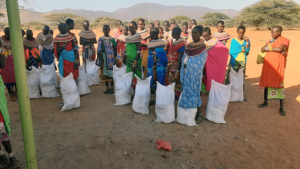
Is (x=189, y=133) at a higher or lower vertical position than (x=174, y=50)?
lower

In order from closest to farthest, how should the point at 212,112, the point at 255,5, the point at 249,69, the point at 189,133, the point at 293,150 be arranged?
the point at 293,150 → the point at 189,133 → the point at 212,112 → the point at 249,69 → the point at 255,5

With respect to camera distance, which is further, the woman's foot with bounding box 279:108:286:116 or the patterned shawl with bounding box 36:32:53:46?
the patterned shawl with bounding box 36:32:53:46

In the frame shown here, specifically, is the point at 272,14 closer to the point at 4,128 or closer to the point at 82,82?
the point at 82,82

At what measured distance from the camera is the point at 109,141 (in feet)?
10.9

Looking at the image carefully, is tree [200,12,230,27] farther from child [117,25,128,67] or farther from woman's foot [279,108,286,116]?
woman's foot [279,108,286,116]

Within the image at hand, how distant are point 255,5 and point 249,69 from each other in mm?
21453

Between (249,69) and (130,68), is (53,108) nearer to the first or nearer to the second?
(130,68)

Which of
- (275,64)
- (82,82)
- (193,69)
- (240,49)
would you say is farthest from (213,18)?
(193,69)

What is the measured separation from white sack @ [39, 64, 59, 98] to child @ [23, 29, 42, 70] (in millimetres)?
500

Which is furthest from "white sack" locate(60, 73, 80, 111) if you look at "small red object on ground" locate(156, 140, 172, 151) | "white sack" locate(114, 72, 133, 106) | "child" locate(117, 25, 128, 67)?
"small red object on ground" locate(156, 140, 172, 151)

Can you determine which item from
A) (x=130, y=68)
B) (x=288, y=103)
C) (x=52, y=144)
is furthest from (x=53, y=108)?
(x=288, y=103)

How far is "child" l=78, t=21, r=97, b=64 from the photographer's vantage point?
20.1 ft

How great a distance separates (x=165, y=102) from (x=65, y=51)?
260cm

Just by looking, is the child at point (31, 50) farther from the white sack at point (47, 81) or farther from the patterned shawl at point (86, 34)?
the patterned shawl at point (86, 34)
